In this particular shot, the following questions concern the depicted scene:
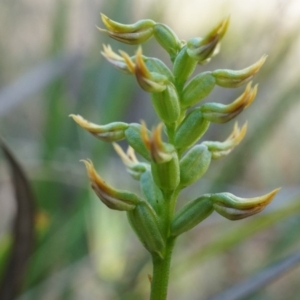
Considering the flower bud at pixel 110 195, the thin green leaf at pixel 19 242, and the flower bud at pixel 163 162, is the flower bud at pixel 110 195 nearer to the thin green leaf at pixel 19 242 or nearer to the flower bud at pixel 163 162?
Result: the flower bud at pixel 163 162

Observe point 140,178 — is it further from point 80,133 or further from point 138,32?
point 80,133

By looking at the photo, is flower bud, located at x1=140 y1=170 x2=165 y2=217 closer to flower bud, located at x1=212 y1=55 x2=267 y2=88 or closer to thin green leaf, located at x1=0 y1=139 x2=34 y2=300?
flower bud, located at x1=212 y1=55 x2=267 y2=88

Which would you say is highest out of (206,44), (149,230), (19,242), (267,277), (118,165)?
(206,44)

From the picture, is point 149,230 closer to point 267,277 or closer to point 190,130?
point 190,130

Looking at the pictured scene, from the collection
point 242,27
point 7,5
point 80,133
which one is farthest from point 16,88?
point 7,5

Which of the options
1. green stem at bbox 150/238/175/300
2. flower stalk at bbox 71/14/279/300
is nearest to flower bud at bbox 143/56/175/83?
flower stalk at bbox 71/14/279/300

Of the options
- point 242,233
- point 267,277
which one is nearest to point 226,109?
point 267,277
